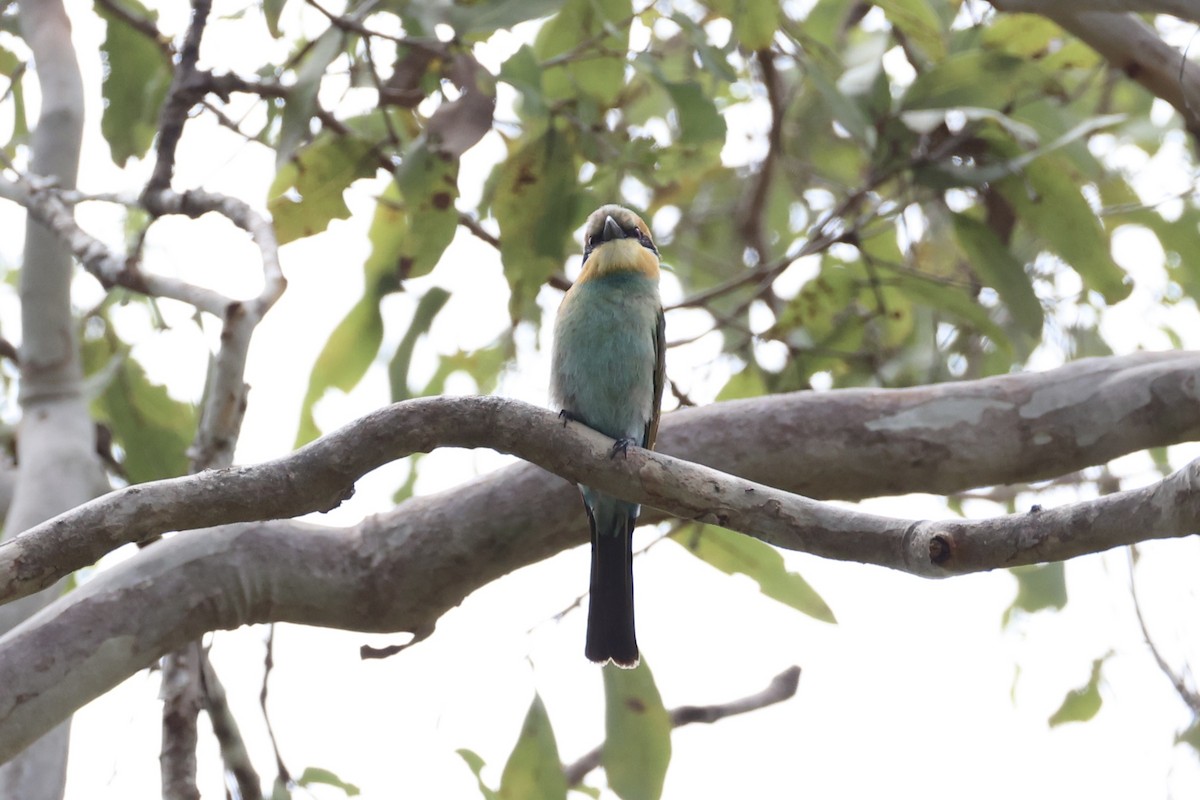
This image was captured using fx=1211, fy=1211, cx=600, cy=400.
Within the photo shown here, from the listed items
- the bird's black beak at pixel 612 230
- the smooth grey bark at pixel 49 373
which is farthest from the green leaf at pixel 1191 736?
the smooth grey bark at pixel 49 373

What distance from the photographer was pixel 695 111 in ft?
9.77

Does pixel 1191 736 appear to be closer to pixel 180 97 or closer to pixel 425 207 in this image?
pixel 425 207

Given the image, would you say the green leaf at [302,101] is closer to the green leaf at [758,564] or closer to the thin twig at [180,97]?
the thin twig at [180,97]

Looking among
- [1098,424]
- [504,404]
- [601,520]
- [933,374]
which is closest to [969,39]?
[933,374]

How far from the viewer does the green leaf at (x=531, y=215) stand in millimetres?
3002

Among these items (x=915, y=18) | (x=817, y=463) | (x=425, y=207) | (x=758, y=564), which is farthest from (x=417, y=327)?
(x=915, y=18)

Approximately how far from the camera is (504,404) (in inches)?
71.3

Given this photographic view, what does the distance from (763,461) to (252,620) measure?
105cm

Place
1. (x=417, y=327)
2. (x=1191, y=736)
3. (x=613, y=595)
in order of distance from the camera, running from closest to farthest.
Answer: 1. (x=613, y=595)
2. (x=1191, y=736)
3. (x=417, y=327)

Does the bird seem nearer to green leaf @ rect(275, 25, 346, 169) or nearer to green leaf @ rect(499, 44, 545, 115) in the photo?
green leaf @ rect(499, 44, 545, 115)

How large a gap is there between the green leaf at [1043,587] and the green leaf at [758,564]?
116 cm

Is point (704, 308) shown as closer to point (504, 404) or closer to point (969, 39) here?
point (969, 39)

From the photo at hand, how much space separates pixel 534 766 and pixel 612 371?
921 millimetres

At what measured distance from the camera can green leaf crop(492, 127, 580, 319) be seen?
9.85ft
